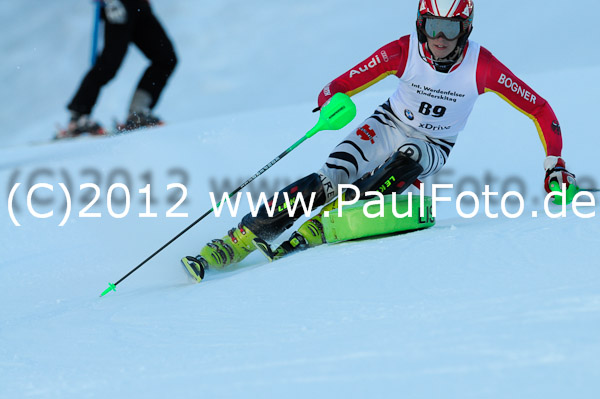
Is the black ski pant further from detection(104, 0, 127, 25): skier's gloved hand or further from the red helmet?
the red helmet

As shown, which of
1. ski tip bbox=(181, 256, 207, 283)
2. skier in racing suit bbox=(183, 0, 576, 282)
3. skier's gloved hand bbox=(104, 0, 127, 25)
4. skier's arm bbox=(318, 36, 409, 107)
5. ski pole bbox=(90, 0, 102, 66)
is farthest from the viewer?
ski pole bbox=(90, 0, 102, 66)

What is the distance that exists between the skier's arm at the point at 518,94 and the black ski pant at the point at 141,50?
355 centimetres

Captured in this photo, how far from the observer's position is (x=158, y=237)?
4.22 metres

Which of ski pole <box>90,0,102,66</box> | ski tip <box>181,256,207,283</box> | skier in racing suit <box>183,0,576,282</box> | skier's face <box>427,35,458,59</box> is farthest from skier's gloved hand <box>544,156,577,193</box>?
ski pole <box>90,0,102,66</box>

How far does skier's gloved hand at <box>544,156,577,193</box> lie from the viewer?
3.21 m

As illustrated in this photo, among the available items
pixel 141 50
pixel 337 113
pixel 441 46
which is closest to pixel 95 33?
pixel 141 50

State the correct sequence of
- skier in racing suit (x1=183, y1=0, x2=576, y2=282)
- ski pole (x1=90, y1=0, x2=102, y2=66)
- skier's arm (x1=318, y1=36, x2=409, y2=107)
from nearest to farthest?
skier in racing suit (x1=183, y1=0, x2=576, y2=282), skier's arm (x1=318, y1=36, x2=409, y2=107), ski pole (x1=90, y1=0, x2=102, y2=66)

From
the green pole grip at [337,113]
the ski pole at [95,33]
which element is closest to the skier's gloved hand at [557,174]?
the green pole grip at [337,113]

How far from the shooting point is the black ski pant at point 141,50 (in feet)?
20.0

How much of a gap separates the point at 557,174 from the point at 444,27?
0.78 metres

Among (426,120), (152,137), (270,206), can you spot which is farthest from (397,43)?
(152,137)

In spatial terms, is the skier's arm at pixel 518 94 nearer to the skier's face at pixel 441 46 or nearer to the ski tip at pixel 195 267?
the skier's face at pixel 441 46

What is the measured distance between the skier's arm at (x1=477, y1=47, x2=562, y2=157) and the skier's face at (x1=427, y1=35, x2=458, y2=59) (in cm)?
17

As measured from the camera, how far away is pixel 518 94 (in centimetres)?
338
